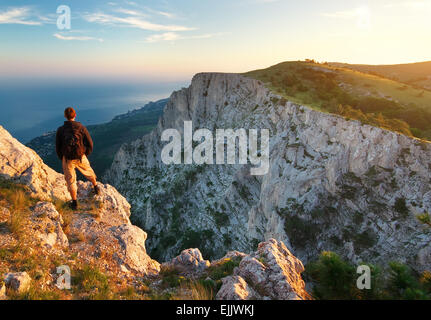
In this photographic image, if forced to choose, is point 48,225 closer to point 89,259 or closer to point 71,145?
point 89,259

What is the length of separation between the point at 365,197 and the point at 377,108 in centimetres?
1430

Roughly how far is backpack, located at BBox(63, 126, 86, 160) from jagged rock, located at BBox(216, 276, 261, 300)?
255 inches

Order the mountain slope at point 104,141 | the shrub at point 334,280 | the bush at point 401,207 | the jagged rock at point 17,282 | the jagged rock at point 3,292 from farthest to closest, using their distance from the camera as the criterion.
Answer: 1. the mountain slope at point 104,141
2. the bush at point 401,207
3. the shrub at point 334,280
4. the jagged rock at point 17,282
5. the jagged rock at point 3,292

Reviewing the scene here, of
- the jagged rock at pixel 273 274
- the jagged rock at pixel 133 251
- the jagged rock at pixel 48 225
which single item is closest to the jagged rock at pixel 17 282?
the jagged rock at pixel 48 225

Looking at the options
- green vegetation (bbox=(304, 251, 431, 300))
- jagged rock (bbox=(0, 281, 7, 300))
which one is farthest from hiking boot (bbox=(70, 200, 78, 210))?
green vegetation (bbox=(304, 251, 431, 300))

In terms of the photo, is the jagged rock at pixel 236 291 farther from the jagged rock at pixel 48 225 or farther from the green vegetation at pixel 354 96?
the green vegetation at pixel 354 96

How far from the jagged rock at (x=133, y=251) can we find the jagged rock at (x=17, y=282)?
2534 mm

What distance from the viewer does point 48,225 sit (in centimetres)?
751

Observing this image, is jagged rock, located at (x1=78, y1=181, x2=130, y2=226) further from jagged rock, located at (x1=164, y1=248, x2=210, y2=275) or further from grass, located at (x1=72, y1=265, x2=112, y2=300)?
jagged rock, located at (x1=164, y1=248, x2=210, y2=275)

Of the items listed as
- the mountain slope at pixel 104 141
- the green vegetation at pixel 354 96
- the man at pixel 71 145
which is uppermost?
the green vegetation at pixel 354 96

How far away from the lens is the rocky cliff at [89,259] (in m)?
5.96

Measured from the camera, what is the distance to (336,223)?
17703 mm

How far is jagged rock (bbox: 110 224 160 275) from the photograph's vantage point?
765cm
